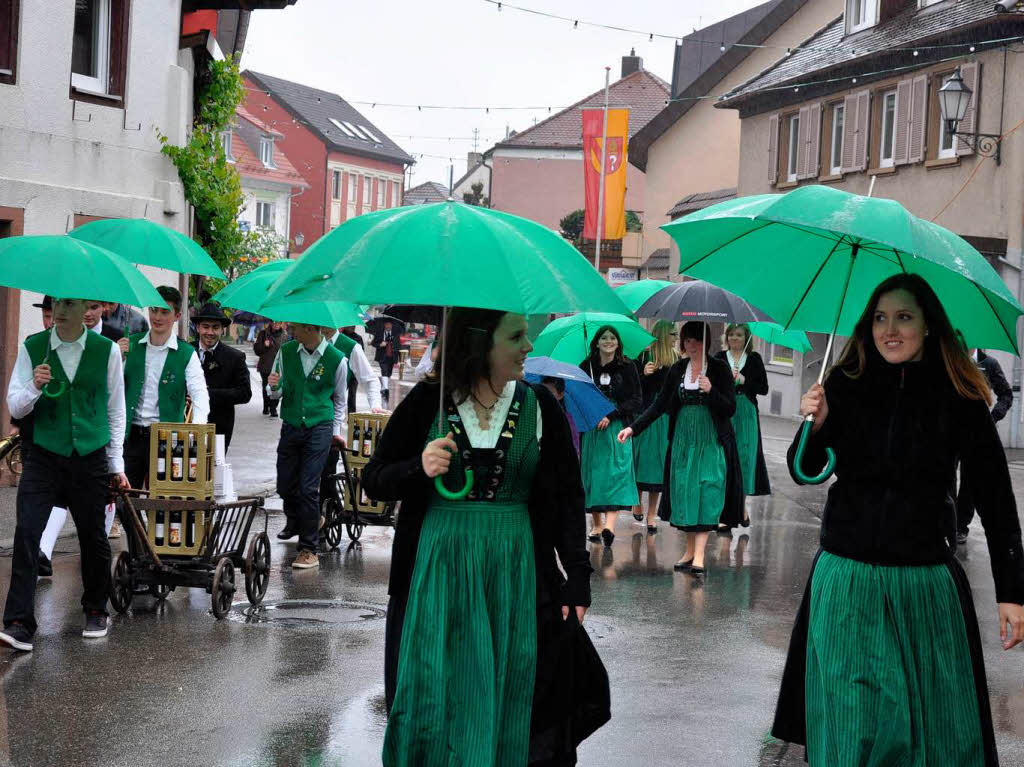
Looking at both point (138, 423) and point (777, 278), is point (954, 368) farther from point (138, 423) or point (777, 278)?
point (138, 423)

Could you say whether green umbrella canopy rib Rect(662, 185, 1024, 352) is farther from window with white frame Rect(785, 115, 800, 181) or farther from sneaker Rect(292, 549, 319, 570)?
window with white frame Rect(785, 115, 800, 181)

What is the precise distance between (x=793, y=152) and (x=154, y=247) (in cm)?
2503

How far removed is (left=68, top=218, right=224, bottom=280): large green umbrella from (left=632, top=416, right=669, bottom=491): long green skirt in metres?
4.82

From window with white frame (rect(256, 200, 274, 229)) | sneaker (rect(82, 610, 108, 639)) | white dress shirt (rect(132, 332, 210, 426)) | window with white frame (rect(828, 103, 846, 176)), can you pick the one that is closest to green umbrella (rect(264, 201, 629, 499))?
sneaker (rect(82, 610, 108, 639))

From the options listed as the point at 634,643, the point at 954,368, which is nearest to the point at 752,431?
the point at 634,643

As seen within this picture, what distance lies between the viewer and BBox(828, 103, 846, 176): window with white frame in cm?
3126

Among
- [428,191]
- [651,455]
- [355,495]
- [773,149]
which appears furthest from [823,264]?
[428,191]

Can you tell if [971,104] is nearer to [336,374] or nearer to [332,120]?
[336,374]

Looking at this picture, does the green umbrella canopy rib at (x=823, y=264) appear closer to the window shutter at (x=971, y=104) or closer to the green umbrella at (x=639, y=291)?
the green umbrella at (x=639, y=291)

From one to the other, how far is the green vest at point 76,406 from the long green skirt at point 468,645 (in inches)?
141

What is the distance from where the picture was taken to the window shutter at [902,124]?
1088 inches

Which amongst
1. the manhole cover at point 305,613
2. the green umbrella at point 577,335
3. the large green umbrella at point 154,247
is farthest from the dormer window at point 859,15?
the manhole cover at point 305,613

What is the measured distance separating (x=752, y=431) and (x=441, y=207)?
9.79m

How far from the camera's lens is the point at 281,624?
28.0ft
